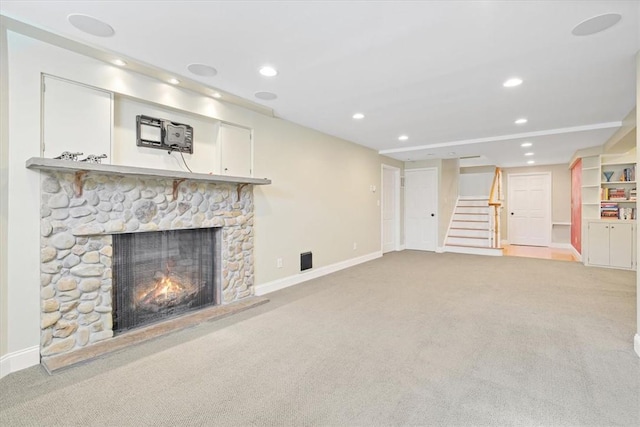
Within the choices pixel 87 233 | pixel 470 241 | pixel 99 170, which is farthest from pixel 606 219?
pixel 87 233

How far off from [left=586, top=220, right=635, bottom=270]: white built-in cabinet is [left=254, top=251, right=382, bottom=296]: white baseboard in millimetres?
4222

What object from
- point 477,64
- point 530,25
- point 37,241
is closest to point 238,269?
point 37,241

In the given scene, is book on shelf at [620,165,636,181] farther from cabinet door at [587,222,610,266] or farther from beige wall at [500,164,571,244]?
beige wall at [500,164,571,244]

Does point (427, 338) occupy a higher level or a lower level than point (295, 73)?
lower

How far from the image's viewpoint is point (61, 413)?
70.0 inches

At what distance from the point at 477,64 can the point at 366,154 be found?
12.2ft

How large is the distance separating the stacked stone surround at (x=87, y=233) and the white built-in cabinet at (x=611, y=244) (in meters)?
7.09

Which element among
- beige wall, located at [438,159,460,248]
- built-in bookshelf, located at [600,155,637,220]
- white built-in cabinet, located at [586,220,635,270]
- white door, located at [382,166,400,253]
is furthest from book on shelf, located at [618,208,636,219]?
white door, located at [382,166,400,253]

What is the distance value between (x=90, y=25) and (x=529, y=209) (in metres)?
10.2

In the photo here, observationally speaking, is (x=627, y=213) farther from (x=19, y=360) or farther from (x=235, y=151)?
(x=19, y=360)

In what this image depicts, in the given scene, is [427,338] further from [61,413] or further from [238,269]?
[61,413]

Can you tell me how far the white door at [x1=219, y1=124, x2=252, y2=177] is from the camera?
3.62 m

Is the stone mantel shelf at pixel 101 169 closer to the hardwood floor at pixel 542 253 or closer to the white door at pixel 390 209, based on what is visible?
the white door at pixel 390 209

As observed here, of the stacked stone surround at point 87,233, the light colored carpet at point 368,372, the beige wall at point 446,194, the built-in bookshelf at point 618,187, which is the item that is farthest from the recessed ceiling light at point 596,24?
the beige wall at point 446,194
